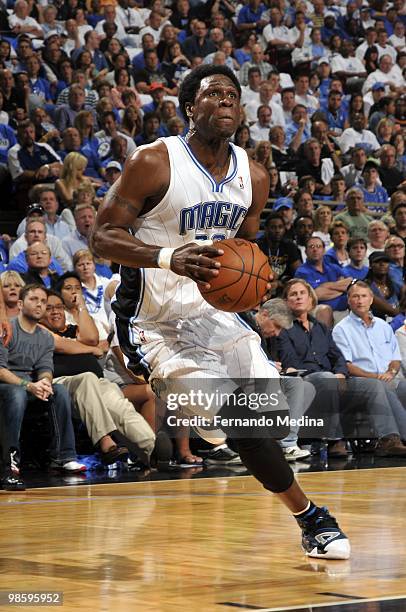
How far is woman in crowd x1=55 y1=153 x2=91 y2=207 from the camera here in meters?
9.96

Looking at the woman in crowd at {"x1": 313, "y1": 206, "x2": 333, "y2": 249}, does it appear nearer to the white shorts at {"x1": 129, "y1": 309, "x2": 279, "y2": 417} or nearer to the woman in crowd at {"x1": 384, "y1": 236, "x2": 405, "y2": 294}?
the woman in crowd at {"x1": 384, "y1": 236, "x2": 405, "y2": 294}

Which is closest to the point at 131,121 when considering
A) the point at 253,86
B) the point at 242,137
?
the point at 242,137

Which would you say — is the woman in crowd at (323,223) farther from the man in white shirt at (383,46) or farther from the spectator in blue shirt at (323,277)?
the man in white shirt at (383,46)

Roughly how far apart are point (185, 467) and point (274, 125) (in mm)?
6840

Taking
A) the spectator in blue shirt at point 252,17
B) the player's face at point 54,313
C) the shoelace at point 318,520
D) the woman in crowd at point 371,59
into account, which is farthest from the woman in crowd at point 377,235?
the shoelace at point 318,520

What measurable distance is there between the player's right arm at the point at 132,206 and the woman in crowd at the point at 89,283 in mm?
4593

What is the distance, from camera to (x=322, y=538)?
13.0 feet

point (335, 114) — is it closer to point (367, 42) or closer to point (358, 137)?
point (358, 137)

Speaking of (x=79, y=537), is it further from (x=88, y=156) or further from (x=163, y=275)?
(x=88, y=156)

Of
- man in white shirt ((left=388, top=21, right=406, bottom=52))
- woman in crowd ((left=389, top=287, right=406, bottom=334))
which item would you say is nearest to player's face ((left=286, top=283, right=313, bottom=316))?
woman in crowd ((left=389, top=287, right=406, bottom=334))

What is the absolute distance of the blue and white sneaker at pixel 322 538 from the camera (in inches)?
155

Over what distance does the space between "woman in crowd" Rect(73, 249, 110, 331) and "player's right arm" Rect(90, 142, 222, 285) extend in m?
4.59

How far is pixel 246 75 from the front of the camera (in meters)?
14.3

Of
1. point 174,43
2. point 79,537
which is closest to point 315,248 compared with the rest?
point 174,43
